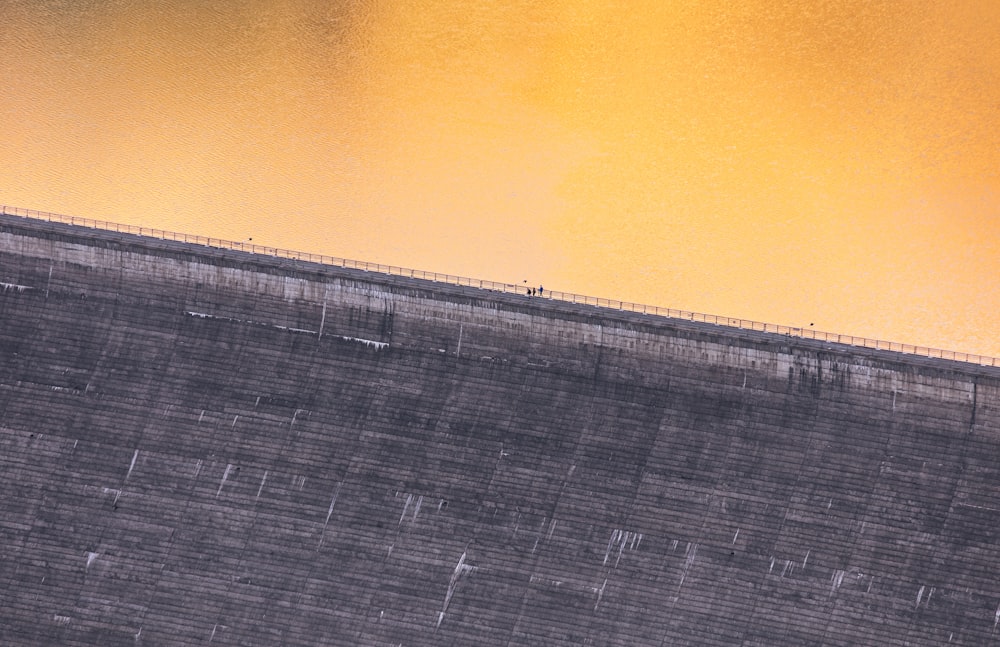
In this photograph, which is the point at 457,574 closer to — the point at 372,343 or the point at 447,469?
the point at 447,469

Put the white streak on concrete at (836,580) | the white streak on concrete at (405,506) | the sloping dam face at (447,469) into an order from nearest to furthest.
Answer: the white streak on concrete at (836,580) → the sloping dam face at (447,469) → the white streak on concrete at (405,506)

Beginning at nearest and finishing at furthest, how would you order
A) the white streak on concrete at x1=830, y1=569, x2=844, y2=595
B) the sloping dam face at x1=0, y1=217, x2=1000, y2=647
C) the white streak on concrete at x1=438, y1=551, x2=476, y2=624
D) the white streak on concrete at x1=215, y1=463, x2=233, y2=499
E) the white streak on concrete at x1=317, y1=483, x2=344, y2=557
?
the white streak on concrete at x1=830, y1=569, x2=844, y2=595 → the sloping dam face at x1=0, y1=217, x2=1000, y2=647 → the white streak on concrete at x1=438, y1=551, x2=476, y2=624 → the white streak on concrete at x1=317, y1=483, x2=344, y2=557 → the white streak on concrete at x1=215, y1=463, x2=233, y2=499

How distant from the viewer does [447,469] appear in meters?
37.2

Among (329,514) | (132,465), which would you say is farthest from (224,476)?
(329,514)

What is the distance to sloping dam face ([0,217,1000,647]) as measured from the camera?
34.9 metres

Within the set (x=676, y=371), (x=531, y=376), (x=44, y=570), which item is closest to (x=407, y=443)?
(x=531, y=376)

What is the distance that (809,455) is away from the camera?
3641 cm

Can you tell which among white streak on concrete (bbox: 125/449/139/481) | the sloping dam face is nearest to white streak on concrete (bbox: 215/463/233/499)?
the sloping dam face

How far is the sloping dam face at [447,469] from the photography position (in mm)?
34938

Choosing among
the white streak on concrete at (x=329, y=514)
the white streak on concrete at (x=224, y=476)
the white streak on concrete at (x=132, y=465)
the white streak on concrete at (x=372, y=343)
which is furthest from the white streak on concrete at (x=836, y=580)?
the white streak on concrete at (x=132, y=465)

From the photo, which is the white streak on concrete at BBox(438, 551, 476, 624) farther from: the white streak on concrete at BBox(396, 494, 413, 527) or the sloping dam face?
the white streak on concrete at BBox(396, 494, 413, 527)

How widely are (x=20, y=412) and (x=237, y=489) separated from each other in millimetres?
6459

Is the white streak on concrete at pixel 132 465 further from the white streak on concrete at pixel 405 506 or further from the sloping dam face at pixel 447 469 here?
the white streak on concrete at pixel 405 506

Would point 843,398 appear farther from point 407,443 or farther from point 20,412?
point 20,412
